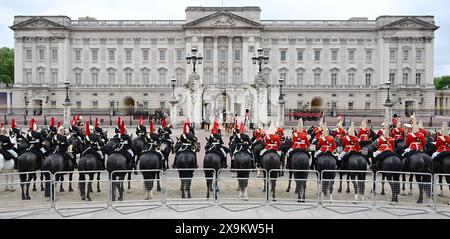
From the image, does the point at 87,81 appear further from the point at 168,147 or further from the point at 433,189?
the point at 433,189

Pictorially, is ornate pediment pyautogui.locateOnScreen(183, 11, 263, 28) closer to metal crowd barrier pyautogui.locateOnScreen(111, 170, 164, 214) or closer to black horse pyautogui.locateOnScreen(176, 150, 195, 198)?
black horse pyautogui.locateOnScreen(176, 150, 195, 198)

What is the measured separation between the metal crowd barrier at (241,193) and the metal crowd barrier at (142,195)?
5.66ft

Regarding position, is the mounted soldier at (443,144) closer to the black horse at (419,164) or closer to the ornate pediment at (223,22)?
the black horse at (419,164)

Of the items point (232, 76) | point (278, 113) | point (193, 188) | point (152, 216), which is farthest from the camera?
point (232, 76)

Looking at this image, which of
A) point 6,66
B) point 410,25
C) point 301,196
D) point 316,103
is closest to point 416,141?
point 301,196

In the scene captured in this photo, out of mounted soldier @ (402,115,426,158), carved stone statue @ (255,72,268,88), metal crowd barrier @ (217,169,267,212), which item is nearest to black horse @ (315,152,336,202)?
metal crowd barrier @ (217,169,267,212)

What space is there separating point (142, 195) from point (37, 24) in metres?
74.3

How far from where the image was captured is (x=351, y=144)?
13.6 m

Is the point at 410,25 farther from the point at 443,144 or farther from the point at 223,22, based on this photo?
the point at 443,144

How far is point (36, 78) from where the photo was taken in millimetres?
79938

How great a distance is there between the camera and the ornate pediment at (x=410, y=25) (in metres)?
76.3

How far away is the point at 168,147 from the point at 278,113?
23533 millimetres

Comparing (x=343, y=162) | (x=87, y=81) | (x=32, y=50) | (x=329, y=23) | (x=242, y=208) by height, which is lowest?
(x=242, y=208)

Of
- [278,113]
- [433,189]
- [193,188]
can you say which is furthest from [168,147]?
[278,113]
